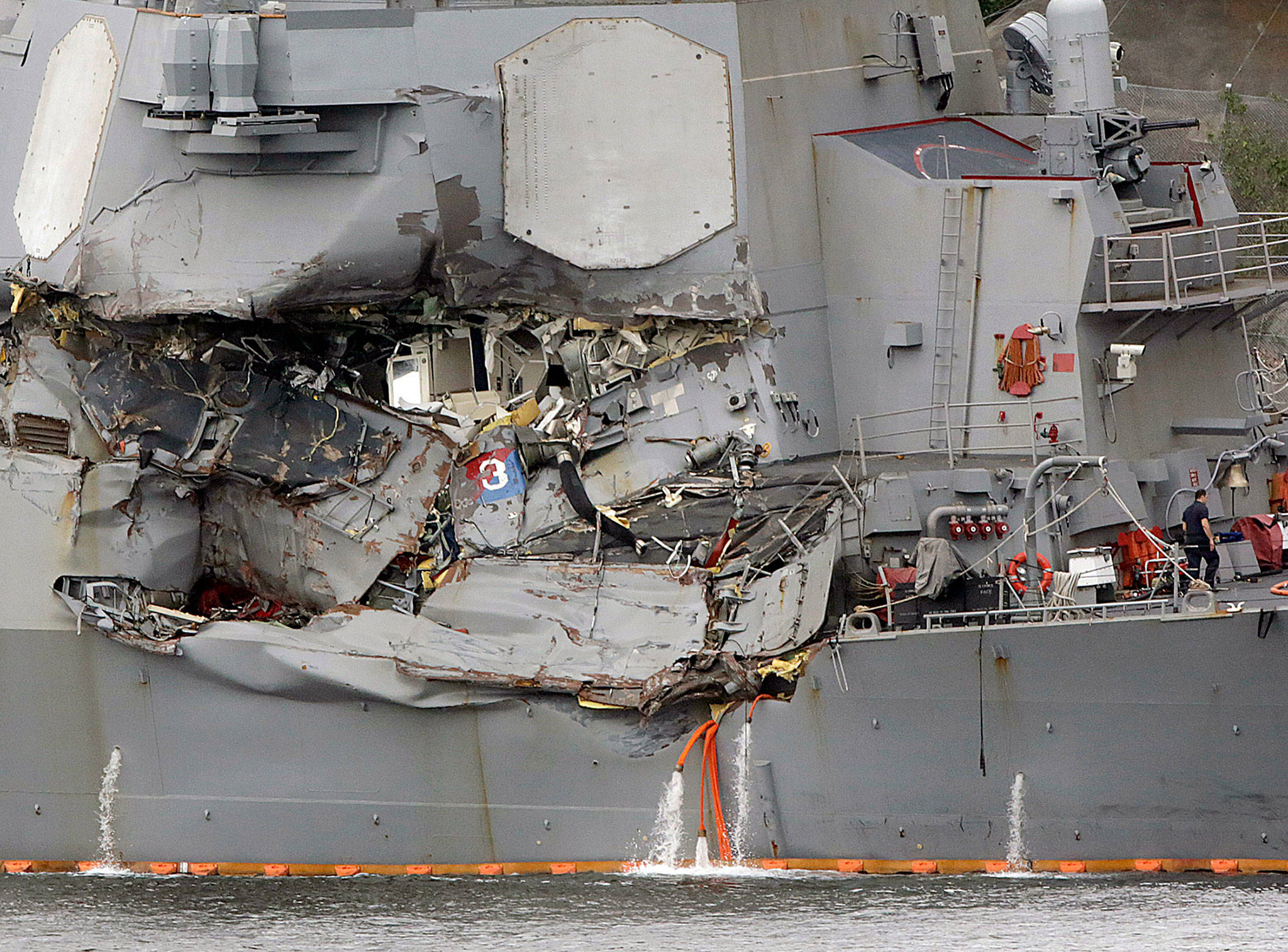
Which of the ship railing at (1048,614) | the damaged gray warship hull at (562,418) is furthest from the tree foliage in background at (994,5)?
the ship railing at (1048,614)

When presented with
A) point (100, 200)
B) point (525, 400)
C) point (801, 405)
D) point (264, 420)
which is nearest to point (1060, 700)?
point (801, 405)

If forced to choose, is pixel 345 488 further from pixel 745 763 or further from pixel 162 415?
pixel 745 763

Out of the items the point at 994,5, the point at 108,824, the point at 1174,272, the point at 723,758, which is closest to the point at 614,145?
the point at 1174,272

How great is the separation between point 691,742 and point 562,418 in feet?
8.39

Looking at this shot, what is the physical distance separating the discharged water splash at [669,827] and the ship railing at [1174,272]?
13.3ft

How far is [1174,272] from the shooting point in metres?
13.8

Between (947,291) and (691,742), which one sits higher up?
(947,291)

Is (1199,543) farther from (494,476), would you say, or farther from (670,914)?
(494,476)

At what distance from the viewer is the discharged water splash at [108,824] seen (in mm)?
15000

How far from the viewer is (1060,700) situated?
1258 cm

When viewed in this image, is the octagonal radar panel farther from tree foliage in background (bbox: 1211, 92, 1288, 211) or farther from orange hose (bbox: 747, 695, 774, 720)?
tree foliage in background (bbox: 1211, 92, 1288, 211)

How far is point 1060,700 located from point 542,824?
3.54 meters

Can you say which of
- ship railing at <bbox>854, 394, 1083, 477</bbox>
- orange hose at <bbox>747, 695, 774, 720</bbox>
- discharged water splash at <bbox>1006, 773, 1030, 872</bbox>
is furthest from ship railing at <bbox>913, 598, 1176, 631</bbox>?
ship railing at <bbox>854, 394, 1083, 477</bbox>

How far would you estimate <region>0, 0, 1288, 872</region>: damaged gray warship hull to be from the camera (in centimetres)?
1357
